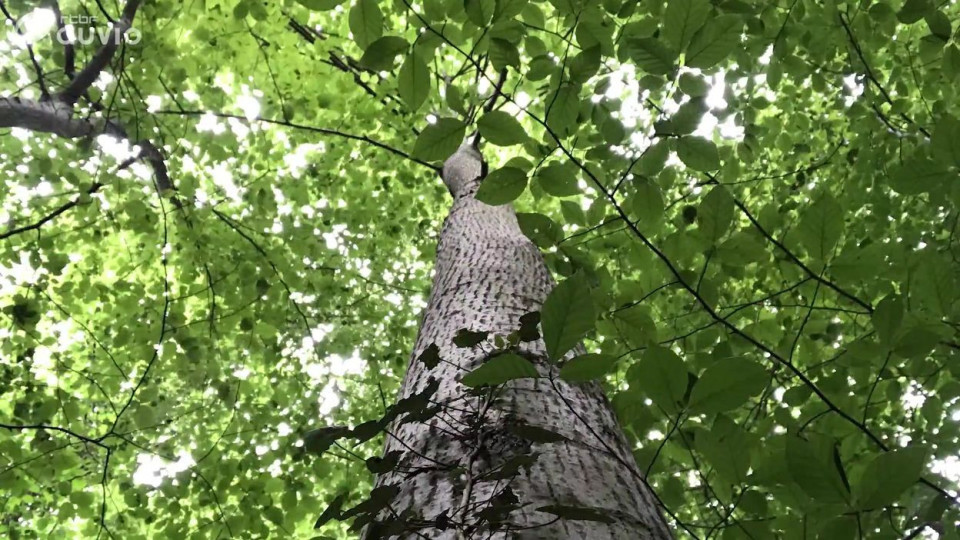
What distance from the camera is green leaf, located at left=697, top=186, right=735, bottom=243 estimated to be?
3.48ft

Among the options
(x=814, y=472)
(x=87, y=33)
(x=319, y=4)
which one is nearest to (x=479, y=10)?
(x=319, y=4)

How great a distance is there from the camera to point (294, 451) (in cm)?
315

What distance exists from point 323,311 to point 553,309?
3975 millimetres

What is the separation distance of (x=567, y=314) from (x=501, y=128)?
471 millimetres

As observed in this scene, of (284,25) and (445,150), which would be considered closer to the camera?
(445,150)

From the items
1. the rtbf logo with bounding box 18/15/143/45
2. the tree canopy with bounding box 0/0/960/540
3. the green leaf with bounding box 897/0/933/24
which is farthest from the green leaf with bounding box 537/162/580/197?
the rtbf logo with bounding box 18/15/143/45

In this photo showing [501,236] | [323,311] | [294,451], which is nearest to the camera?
[501,236]

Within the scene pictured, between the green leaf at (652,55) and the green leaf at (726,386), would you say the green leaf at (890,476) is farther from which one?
the green leaf at (652,55)

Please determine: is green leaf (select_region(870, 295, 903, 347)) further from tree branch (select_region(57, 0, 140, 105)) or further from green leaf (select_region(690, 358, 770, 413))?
tree branch (select_region(57, 0, 140, 105))

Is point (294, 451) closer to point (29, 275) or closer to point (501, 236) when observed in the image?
point (501, 236)

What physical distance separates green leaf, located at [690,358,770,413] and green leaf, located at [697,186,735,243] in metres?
0.43

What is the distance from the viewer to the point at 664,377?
72 centimetres

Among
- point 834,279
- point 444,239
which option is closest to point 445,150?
point 834,279

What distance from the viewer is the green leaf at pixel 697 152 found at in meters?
1.17
